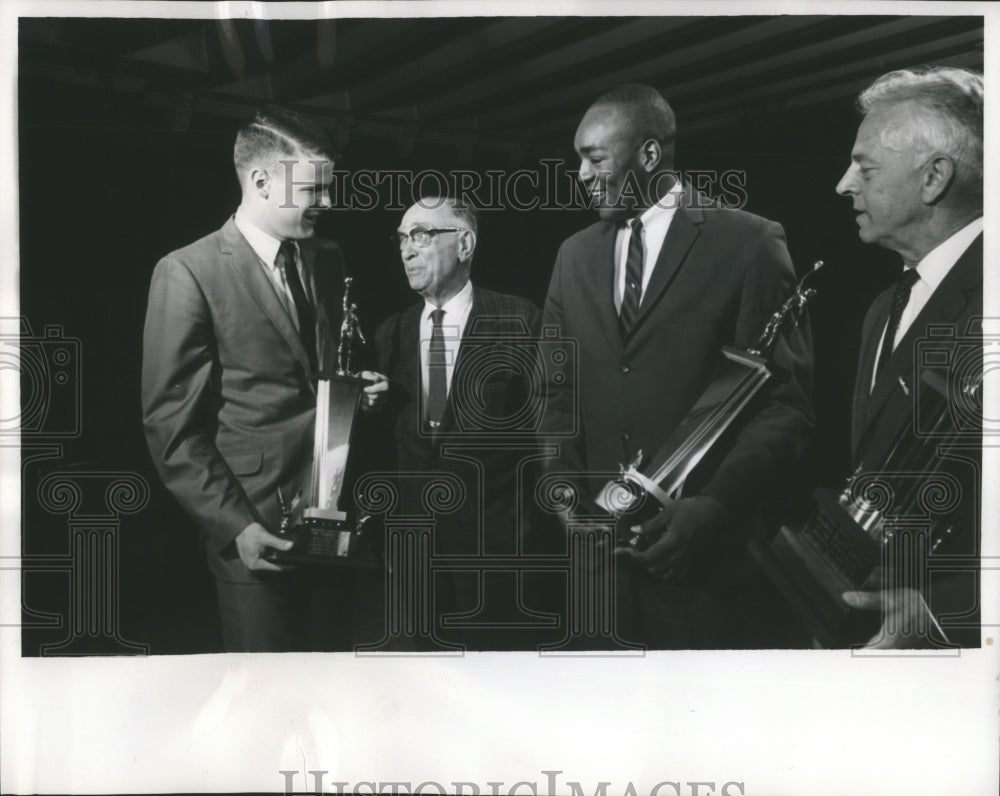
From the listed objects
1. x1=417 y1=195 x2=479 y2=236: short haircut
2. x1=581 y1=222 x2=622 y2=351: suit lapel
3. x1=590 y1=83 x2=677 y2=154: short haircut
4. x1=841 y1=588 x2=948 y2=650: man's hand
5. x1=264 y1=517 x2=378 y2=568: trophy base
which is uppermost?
x1=590 y1=83 x2=677 y2=154: short haircut

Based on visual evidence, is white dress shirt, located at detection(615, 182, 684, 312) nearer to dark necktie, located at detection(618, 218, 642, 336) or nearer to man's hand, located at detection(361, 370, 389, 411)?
dark necktie, located at detection(618, 218, 642, 336)

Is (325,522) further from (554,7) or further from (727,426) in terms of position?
(554,7)

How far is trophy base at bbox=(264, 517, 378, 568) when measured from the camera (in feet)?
9.30

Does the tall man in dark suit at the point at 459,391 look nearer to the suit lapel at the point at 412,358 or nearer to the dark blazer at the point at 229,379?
the suit lapel at the point at 412,358

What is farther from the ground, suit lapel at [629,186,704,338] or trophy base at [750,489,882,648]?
suit lapel at [629,186,704,338]

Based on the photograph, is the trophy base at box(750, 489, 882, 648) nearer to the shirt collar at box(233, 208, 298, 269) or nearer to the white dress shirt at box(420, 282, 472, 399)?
the white dress shirt at box(420, 282, 472, 399)

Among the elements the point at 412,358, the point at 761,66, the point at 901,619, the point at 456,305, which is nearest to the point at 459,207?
the point at 456,305

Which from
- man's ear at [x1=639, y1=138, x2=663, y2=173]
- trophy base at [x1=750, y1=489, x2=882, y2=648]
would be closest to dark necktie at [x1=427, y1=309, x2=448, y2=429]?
man's ear at [x1=639, y1=138, x2=663, y2=173]

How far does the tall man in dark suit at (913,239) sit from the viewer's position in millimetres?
2824

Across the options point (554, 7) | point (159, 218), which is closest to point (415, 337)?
point (159, 218)

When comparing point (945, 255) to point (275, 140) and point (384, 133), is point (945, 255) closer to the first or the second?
point (384, 133)

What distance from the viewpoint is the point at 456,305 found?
285 cm

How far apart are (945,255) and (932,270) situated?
0.21 feet

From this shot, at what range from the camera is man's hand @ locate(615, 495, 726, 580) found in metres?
2.81
